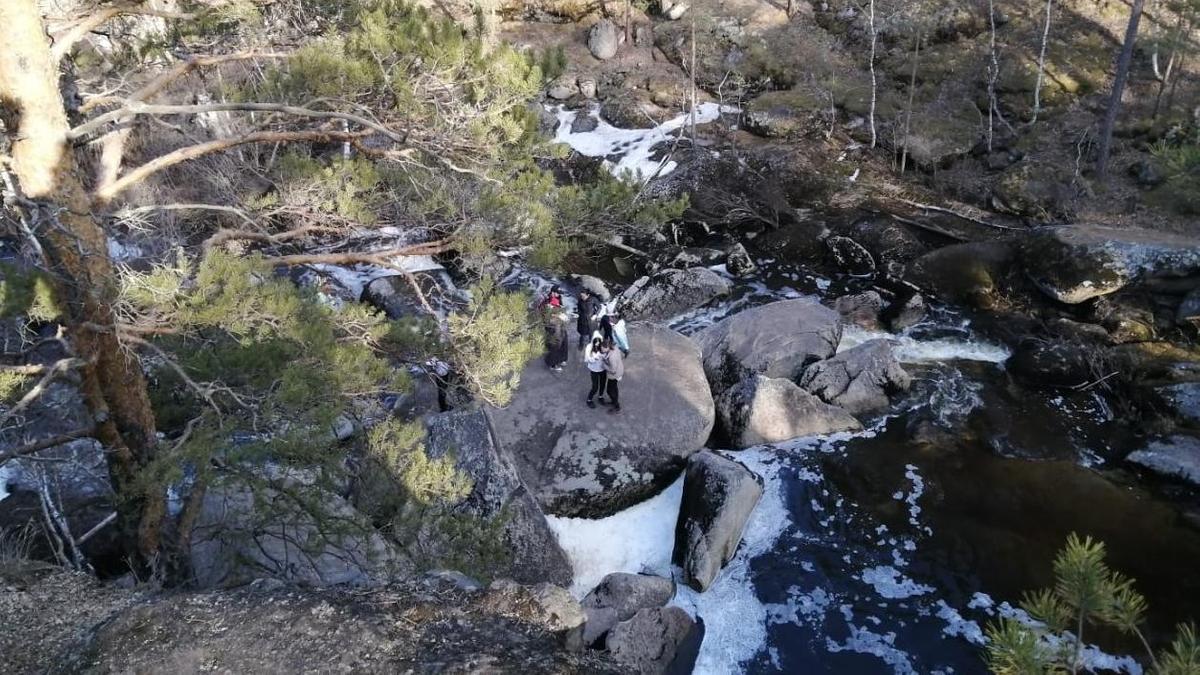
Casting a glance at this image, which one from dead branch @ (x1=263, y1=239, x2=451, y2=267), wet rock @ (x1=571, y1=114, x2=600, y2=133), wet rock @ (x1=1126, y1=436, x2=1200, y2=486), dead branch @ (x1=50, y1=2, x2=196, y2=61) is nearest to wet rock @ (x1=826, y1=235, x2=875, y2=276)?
wet rock @ (x1=1126, y1=436, x2=1200, y2=486)

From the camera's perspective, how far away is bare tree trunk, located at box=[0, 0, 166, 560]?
4891mm

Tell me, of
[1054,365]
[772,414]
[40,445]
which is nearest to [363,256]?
[40,445]

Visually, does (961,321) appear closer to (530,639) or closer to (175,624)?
(530,639)

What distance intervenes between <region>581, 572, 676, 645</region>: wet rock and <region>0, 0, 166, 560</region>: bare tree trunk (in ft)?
16.8

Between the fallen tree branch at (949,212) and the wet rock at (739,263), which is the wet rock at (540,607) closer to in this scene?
the wet rock at (739,263)

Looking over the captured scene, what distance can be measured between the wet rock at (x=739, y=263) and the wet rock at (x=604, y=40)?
47.6 feet

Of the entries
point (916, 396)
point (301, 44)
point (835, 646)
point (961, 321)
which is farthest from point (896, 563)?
point (301, 44)

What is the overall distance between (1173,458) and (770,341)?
6383mm

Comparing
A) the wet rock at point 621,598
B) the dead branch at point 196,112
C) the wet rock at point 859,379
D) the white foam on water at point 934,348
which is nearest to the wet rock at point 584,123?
the white foam on water at point 934,348

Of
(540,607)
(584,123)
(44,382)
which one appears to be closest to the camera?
(44,382)

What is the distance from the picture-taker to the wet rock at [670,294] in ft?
56.2

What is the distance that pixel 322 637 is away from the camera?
479 centimetres

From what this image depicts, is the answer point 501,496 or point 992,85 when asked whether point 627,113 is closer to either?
point 992,85

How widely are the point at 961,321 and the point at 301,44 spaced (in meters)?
14.0
